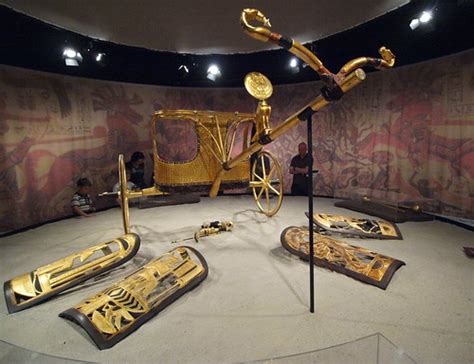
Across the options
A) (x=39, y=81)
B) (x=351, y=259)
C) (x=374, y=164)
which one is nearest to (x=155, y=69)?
(x=39, y=81)

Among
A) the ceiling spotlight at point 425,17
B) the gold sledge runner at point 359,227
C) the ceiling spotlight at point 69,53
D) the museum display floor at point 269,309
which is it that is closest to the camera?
the museum display floor at point 269,309

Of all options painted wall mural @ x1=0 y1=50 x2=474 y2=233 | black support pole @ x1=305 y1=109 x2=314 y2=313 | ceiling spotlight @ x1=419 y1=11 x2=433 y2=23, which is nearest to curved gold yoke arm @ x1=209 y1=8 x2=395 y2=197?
black support pole @ x1=305 y1=109 x2=314 y2=313

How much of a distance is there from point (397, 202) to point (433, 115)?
1.65m

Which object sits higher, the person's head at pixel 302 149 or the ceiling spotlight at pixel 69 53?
the ceiling spotlight at pixel 69 53

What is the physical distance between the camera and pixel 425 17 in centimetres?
369

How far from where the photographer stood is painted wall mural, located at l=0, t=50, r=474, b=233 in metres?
4.39

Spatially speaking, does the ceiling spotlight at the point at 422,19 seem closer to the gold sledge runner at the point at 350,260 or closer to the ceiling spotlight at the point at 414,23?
the ceiling spotlight at the point at 414,23

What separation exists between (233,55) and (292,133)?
2.20 meters

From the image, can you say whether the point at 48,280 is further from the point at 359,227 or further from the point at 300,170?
the point at 300,170

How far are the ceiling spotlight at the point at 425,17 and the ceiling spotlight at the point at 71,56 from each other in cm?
508

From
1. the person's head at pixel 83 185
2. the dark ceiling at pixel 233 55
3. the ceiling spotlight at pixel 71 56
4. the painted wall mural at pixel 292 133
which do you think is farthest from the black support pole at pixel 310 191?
the ceiling spotlight at pixel 71 56

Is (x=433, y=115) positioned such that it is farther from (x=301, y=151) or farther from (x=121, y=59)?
(x=121, y=59)

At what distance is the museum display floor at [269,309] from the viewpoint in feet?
5.44

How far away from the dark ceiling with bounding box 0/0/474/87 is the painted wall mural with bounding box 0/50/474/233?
0.80ft
